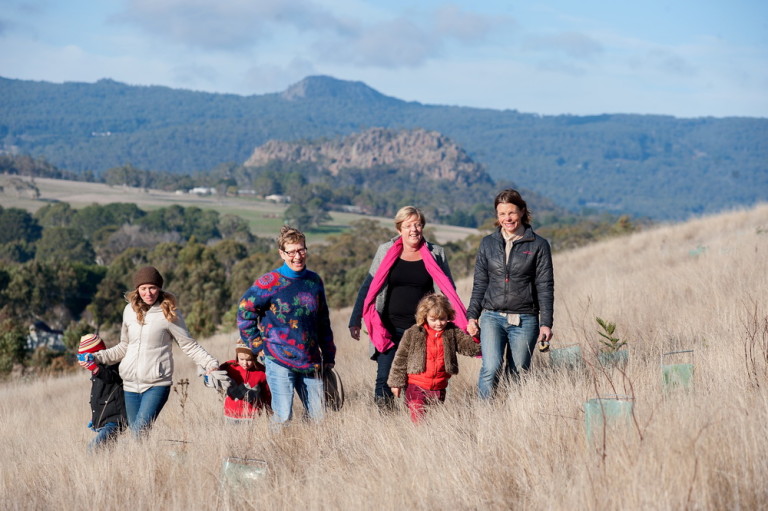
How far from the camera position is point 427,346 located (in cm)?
521

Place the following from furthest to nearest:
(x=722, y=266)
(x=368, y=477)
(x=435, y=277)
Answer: (x=722, y=266) < (x=435, y=277) < (x=368, y=477)

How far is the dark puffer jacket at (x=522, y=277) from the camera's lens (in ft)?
16.5

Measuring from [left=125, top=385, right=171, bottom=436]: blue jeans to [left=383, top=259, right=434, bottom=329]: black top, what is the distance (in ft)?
5.00

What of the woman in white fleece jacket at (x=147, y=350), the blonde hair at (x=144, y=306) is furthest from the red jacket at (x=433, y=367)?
the blonde hair at (x=144, y=306)

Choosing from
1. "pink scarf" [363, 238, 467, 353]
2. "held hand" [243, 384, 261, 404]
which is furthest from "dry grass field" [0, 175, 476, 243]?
"held hand" [243, 384, 261, 404]

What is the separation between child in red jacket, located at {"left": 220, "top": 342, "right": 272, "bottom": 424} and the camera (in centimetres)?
521

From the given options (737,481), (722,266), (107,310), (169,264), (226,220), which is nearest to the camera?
(737,481)

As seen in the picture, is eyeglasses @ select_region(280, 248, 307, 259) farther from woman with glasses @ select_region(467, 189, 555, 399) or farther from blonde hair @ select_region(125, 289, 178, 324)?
woman with glasses @ select_region(467, 189, 555, 399)

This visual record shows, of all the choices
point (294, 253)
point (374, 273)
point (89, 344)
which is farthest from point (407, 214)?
point (89, 344)

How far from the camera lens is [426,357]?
17.0 ft

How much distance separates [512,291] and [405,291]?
2.71 feet

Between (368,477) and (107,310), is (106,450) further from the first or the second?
(107,310)

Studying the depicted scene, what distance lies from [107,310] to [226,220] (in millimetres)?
48601

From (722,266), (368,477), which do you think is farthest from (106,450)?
(722,266)
